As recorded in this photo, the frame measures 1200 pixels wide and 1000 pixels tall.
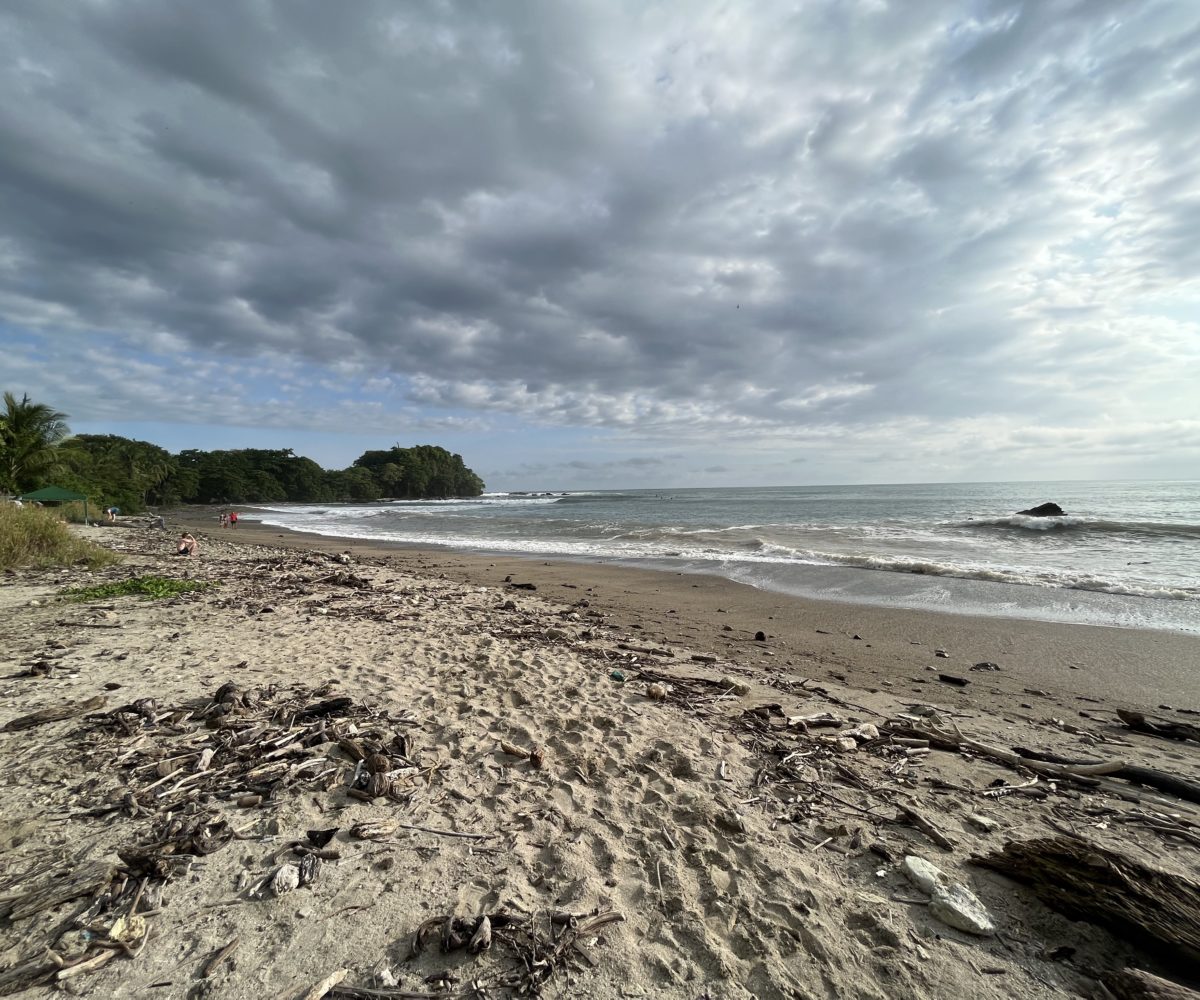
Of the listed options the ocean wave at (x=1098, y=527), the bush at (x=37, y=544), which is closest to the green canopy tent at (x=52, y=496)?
the bush at (x=37, y=544)

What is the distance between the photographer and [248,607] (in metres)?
7.86

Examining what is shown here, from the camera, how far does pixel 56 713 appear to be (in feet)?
12.5

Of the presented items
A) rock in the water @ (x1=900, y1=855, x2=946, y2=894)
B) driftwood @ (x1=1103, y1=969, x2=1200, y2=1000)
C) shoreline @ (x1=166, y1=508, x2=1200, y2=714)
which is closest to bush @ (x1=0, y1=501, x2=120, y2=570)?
shoreline @ (x1=166, y1=508, x2=1200, y2=714)

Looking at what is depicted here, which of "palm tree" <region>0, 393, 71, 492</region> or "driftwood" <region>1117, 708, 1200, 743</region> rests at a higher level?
"palm tree" <region>0, 393, 71, 492</region>

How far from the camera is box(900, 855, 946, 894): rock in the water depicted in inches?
99.2

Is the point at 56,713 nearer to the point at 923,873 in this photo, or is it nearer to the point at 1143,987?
the point at 923,873

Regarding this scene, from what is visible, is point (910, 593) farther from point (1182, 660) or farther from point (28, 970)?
point (28, 970)

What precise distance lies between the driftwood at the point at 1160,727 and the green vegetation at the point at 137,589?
12.2m

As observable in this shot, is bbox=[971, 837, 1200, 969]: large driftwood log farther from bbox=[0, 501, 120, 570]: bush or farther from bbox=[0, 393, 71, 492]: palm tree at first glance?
bbox=[0, 393, 71, 492]: palm tree

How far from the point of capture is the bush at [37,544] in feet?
33.1

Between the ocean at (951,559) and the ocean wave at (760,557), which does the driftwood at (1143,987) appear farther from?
the ocean wave at (760,557)

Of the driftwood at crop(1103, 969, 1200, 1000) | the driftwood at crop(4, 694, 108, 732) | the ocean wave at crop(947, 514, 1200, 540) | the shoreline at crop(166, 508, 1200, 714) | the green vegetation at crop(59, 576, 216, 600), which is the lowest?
the shoreline at crop(166, 508, 1200, 714)

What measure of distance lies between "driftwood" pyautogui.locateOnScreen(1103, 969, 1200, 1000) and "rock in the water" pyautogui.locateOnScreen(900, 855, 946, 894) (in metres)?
0.61

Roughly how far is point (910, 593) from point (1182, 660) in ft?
14.5
